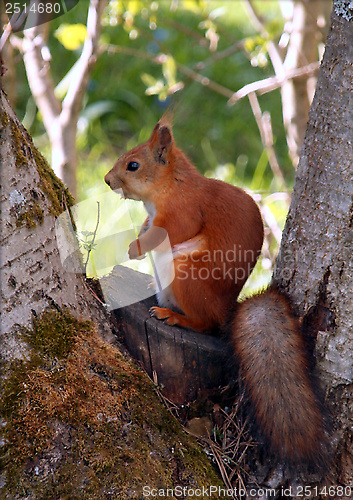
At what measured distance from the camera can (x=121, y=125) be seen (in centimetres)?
352

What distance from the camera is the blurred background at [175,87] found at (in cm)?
210

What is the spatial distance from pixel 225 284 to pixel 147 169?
44 centimetres

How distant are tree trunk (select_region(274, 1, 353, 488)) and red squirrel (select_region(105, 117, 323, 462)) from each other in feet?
0.21

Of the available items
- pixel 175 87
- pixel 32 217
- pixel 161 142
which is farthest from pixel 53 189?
pixel 175 87

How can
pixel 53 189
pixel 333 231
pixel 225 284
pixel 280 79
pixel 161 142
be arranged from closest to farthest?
1. pixel 333 231
2. pixel 53 189
3. pixel 225 284
4. pixel 161 142
5. pixel 280 79

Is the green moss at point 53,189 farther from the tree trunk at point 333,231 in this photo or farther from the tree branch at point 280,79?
the tree branch at point 280,79

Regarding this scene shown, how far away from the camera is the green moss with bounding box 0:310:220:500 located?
38.3 inches

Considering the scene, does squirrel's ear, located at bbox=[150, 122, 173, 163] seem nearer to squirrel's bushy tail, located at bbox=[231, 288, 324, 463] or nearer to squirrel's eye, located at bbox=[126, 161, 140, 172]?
squirrel's eye, located at bbox=[126, 161, 140, 172]

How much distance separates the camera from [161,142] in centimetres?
167

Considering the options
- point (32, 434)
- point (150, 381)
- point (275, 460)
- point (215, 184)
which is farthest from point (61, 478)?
point (215, 184)

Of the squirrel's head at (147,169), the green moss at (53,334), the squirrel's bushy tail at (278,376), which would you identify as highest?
the squirrel's head at (147,169)

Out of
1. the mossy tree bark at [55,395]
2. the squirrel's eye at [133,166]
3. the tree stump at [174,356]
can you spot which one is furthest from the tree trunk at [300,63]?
the mossy tree bark at [55,395]

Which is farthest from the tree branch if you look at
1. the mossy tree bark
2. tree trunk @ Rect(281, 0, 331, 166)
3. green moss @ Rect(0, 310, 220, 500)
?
green moss @ Rect(0, 310, 220, 500)

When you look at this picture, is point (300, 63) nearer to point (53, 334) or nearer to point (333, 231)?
point (333, 231)
